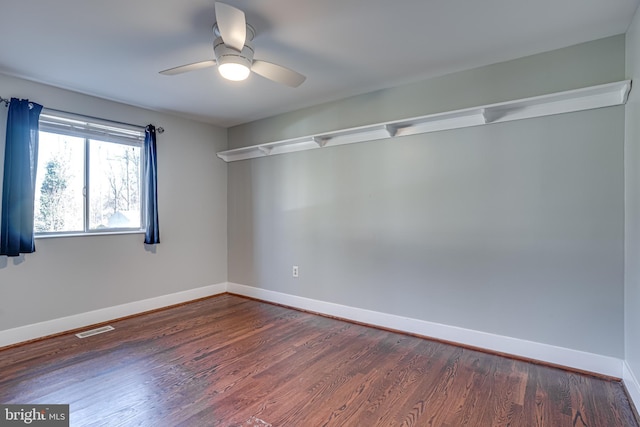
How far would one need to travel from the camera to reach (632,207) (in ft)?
6.80

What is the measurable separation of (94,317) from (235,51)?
10.1 feet

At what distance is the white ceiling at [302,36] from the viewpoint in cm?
196

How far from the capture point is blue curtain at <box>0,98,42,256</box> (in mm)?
2781

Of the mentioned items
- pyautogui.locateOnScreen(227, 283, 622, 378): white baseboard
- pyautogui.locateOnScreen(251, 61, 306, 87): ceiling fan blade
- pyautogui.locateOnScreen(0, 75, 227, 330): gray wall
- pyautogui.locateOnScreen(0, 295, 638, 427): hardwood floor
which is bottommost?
pyautogui.locateOnScreen(0, 295, 638, 427): hardwood floor

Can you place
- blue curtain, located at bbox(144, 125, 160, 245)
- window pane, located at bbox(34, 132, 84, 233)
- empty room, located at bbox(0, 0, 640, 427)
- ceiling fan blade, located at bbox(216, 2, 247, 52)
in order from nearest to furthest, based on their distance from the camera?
ceiling fan blade, located at bbox(216, 2, 247, 52), empty room, located at bbox(0, 0, 640, 427), window pane, located at bbox(34, 132, 84, 233), blue curtain, located at bbox(144, 125, 160, 245)

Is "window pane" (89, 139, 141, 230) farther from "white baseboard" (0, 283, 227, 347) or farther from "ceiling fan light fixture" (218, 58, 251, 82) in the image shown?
"ceiling fan light fixture" (218, 58, 251, 82)

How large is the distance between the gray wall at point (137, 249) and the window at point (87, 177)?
137mm

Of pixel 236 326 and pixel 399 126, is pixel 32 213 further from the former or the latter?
pixel 399 126

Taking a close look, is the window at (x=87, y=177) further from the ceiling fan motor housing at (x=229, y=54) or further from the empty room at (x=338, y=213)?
the ceiling fan motor housing at (x=229, y=54)

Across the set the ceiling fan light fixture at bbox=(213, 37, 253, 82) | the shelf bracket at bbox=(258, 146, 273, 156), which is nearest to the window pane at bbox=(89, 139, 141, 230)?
the shelf bracket at bbox=(258, 146, 273, 156)

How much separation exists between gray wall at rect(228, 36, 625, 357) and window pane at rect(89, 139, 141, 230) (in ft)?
5.74

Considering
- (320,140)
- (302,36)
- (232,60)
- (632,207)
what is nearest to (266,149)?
(320,140)

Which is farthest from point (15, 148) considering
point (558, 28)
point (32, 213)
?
Answer: point (558, 28)

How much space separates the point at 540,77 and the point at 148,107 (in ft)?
12.9
